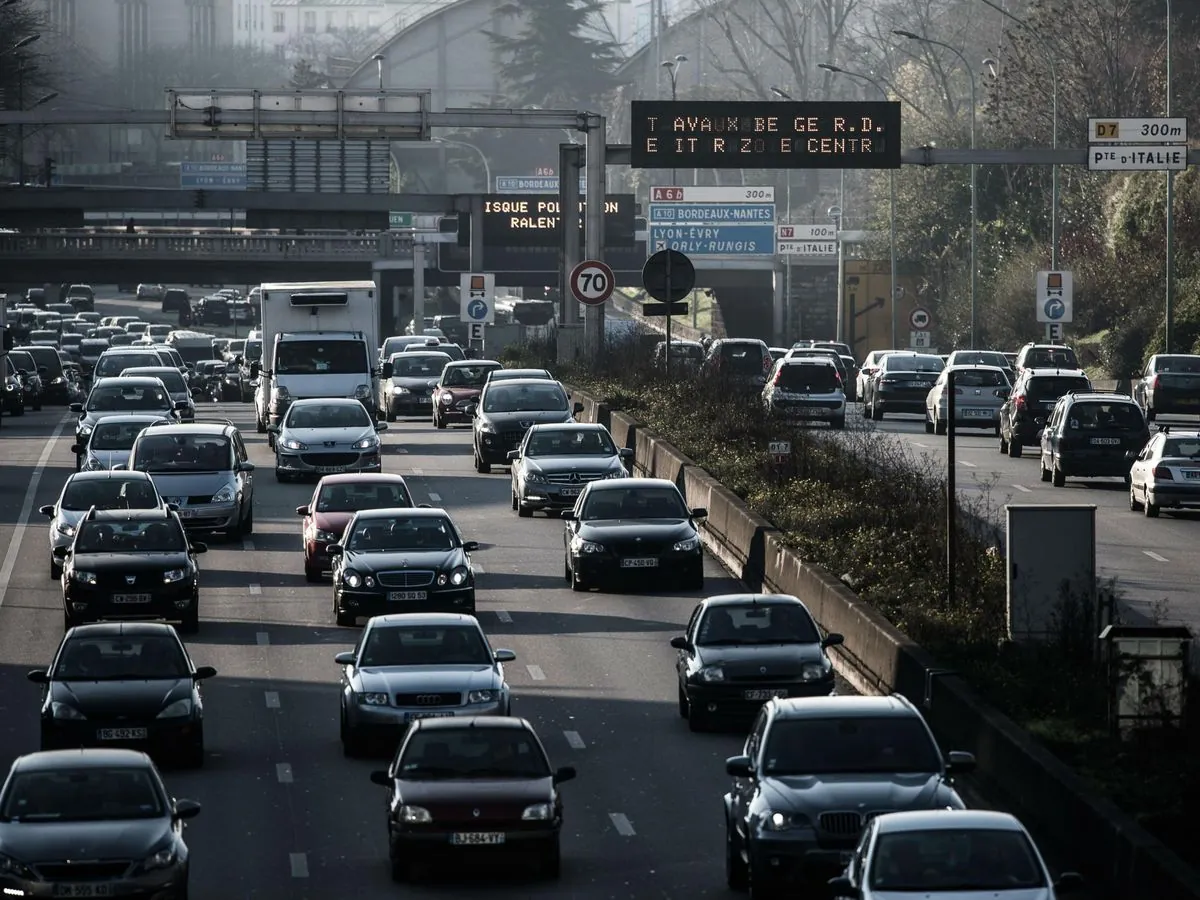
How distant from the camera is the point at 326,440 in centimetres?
4256

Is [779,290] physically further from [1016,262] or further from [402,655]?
[402,655]

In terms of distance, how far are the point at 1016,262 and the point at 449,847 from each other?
73.0 meters

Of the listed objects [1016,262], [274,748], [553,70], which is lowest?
[274,748]

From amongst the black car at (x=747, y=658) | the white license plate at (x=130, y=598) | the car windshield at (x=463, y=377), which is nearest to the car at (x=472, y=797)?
the black car at (x=747, y=658)

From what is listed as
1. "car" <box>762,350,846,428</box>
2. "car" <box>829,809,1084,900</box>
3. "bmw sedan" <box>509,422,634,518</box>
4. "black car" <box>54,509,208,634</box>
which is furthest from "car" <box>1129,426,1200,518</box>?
"car" <box>829,809,1084,900</box>

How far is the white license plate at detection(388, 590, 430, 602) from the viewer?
27.8m

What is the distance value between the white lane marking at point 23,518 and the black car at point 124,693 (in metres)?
9.65

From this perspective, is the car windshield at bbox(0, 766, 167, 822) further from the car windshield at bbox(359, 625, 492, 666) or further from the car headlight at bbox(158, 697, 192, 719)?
the car windshield at bbox(359, 625, 492, 666)

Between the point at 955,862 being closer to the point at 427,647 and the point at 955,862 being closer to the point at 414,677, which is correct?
the point at 414,677

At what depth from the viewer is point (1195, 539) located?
3469 cm

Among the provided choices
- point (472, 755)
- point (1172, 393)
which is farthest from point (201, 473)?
point (1172, 393)

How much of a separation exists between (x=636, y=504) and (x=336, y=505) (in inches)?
160

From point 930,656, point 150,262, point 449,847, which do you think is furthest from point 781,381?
point 150,262

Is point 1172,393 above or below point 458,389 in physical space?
below
